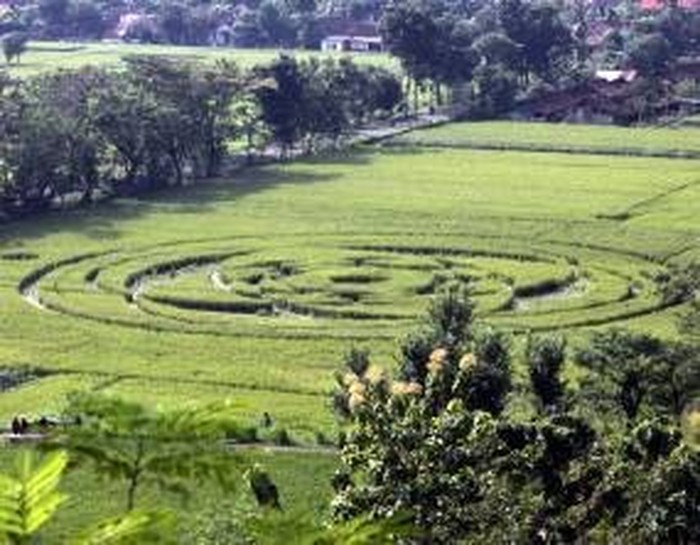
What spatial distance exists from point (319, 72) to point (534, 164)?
1660cm

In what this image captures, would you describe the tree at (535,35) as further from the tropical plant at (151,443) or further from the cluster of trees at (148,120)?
the tropical plant at (151,443)

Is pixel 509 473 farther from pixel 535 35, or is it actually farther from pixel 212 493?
pixel 535 35

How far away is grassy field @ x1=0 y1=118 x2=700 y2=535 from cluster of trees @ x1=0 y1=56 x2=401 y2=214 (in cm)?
247

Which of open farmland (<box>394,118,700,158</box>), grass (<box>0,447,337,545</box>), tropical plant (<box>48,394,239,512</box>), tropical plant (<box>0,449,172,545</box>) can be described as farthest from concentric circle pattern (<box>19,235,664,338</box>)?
tropical plant (<box>0,449,172,545</box>)

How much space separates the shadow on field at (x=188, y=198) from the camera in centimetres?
6938

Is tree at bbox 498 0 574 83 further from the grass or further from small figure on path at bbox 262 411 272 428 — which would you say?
the grass

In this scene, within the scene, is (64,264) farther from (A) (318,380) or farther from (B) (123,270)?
(A) (318,380)

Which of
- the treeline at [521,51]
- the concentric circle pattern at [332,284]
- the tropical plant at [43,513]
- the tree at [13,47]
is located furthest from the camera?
the tree at [13,47]

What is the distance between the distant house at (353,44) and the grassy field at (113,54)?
5636 millimetres

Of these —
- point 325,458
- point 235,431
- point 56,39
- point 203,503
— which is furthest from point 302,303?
point 56,39

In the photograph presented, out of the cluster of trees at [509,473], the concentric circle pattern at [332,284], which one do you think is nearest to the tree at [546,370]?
the cluster of trees at [509,473]

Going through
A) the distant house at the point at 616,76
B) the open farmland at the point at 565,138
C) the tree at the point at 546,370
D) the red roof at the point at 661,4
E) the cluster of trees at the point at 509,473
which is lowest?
the open farmland at the point at 565,138

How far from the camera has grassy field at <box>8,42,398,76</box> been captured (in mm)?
132875

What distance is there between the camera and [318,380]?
4562 cm
